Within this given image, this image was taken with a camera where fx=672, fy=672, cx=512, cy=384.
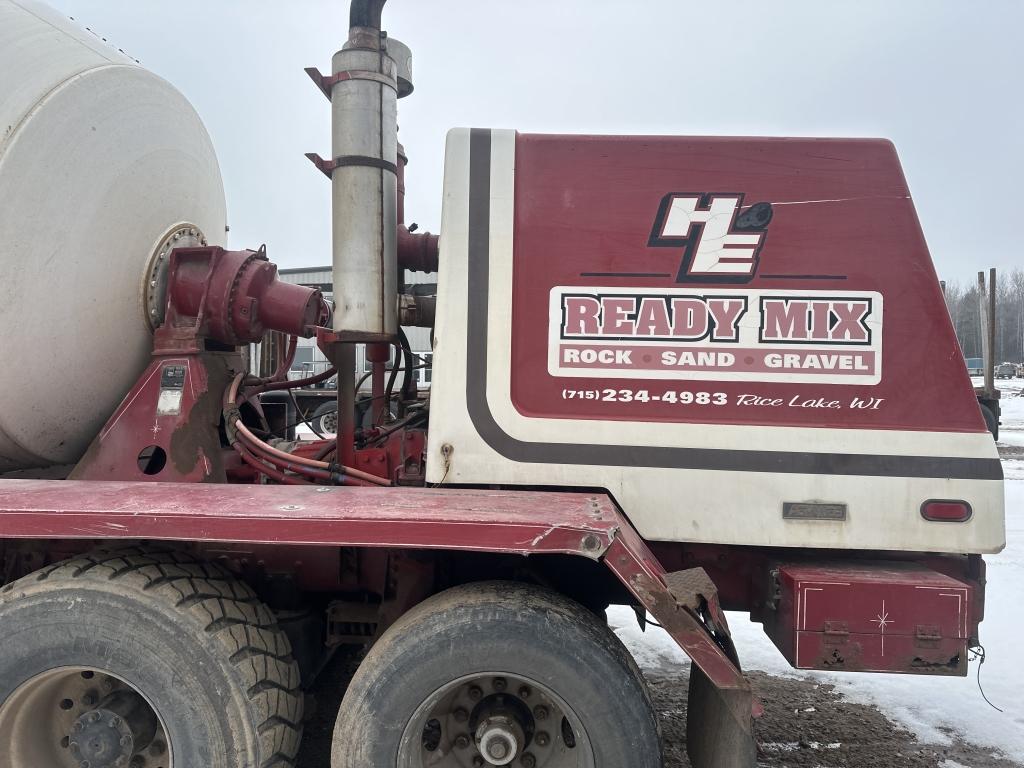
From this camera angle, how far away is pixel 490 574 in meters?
2.90

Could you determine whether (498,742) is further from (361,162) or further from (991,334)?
(991,334)

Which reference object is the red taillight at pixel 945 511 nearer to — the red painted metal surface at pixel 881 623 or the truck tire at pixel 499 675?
the red painted metal surface at pixel 881 623

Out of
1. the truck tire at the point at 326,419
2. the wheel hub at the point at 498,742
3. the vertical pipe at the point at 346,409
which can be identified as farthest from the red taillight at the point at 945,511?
the truck tire at the point at 326,419

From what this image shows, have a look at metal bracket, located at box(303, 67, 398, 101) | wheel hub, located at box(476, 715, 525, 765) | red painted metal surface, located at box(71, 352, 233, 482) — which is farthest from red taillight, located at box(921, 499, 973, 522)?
→ red painted metal surface, located at box(71, 352, 233, 482)

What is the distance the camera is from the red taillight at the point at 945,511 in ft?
8.44

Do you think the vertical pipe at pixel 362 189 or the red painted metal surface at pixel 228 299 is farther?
the red painted metal surface at pixel 228 299

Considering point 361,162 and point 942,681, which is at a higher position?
point 361,162

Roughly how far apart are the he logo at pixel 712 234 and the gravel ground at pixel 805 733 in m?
2.48

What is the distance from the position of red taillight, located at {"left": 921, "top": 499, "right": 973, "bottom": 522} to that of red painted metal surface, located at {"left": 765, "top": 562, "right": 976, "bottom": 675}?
0.75ft

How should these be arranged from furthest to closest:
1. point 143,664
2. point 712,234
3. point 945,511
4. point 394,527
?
point 712,234, point 945,511, point 143,664, point 394,527

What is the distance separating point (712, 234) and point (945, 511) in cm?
139

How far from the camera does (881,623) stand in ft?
8.09

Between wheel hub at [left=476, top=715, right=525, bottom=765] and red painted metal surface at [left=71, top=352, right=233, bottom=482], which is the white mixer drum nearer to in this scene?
red painted metal surface at [left=71, top=352, right=233, bottom=482]

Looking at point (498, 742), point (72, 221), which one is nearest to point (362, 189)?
point (72, 221)
